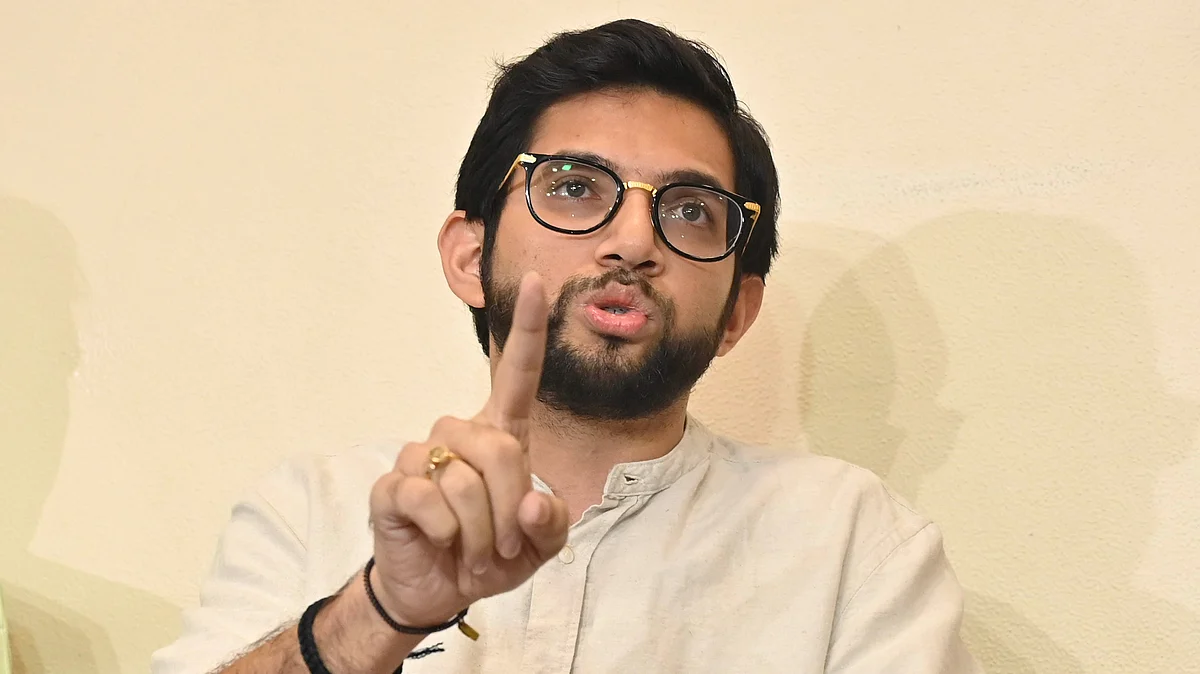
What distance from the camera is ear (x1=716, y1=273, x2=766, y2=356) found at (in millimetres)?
1434

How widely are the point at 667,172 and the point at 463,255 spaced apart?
0.28 meters

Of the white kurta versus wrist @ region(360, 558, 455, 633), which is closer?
wrist @ region(360, 558, 455, 633)

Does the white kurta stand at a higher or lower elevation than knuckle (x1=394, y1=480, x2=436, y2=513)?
lower

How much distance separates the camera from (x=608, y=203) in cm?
127

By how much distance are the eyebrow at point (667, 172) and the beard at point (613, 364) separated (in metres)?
0.13

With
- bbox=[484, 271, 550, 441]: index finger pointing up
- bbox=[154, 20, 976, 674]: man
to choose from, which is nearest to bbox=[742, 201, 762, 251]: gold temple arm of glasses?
bbox=[154, 20, 976, 674]: man

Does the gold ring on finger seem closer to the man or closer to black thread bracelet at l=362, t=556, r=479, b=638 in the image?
black thread bracelet at l=362, t=556, r=479, b=638

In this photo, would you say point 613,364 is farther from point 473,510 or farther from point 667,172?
point 473,510

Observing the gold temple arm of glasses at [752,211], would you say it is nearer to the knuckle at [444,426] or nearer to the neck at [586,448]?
the neck at [586,448]

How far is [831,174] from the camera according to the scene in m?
1.61

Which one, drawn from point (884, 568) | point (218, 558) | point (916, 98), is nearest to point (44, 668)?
point (218, 558)

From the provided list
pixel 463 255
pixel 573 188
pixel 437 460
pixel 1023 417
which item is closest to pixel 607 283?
pixel 573 188

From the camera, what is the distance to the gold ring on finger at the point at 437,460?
0.86 m

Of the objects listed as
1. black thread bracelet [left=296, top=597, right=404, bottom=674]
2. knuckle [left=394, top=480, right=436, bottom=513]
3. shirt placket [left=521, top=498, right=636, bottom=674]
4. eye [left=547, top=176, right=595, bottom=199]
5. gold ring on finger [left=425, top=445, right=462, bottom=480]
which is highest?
eye [left=547, top=176, right=595, bottom=199]
